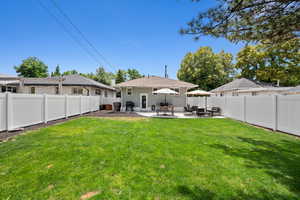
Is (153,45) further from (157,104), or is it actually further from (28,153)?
(28,153)

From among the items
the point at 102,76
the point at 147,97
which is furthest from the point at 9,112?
the point at 102,76

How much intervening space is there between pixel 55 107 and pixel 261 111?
12.5 metres

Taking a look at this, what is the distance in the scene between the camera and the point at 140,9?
11.8 meters

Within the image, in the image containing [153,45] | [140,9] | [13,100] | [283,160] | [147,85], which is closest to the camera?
[283,160]

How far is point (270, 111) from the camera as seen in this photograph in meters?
7.53

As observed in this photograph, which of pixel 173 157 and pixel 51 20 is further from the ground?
pixel 51 20

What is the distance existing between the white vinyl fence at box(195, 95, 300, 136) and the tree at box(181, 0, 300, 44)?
13.4 ft

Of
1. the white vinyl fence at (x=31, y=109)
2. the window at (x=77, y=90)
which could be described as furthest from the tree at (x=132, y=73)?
the white vinyl fence at (x=31, y=109)

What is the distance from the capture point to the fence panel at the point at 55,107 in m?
8.32

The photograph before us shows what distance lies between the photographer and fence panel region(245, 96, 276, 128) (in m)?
7.48

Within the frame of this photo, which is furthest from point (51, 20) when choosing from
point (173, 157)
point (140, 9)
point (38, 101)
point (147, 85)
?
point (173, 157)

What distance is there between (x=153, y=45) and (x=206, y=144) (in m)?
18.5

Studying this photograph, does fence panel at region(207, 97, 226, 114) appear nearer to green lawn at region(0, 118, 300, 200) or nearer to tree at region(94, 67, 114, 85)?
green lawn at region(0, 118, 300, 200)

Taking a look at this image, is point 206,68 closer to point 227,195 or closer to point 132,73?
point 132,73
